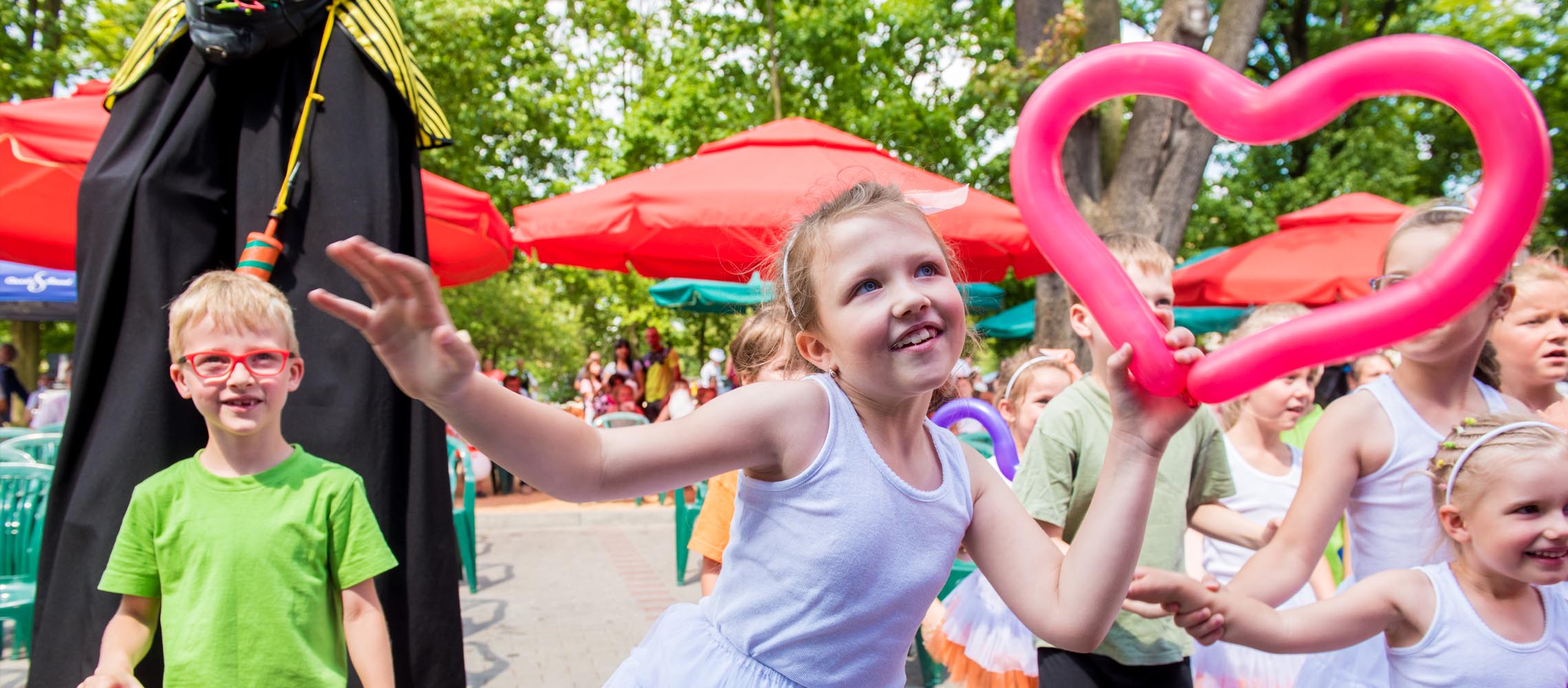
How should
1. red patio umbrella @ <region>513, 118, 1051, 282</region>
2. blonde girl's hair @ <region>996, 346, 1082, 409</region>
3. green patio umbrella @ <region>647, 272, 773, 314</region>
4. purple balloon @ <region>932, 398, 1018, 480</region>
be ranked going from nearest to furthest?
purple balloon @ <region>932, 398, 1018, 480</region> < blonde girl's hair @ <region>996, 346, 1082, 409</region> < red patio umbrella @ <region>513, 118, 1051, 282</region> < green patio umbrella @ <region>647, 272, 773, 314</region>

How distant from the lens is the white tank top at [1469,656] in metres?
1.94

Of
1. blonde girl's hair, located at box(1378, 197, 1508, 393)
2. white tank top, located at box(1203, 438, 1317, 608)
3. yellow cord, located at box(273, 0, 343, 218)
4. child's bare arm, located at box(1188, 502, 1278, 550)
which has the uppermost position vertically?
yellow cord, located at box(273, 0, 343, 218)

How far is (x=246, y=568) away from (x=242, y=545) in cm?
5

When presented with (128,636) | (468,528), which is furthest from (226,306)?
(468,528)

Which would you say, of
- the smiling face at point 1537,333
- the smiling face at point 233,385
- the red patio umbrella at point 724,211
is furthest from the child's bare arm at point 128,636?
the red patio umbrella at point 724,211

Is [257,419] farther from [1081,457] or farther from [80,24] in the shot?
[80,24]

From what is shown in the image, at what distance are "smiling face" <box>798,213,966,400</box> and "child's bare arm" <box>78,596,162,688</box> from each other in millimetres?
1508

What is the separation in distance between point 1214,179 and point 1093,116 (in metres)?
12.1

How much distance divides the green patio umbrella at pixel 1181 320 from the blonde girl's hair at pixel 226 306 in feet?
42.1

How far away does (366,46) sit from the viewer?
2.46m

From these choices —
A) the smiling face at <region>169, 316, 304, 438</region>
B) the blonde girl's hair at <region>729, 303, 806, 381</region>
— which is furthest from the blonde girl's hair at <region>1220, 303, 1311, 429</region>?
the smiling face at <region>169, 316, 304, 438</region>

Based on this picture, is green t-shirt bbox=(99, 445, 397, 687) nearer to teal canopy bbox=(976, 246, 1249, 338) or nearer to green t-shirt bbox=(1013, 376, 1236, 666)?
green t-shirt bbox=(1013, 376, 1236, 666)

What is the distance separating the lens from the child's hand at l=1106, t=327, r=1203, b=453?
1451 mm

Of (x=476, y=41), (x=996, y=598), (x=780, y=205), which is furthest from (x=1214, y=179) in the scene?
(x=996, y=598)
